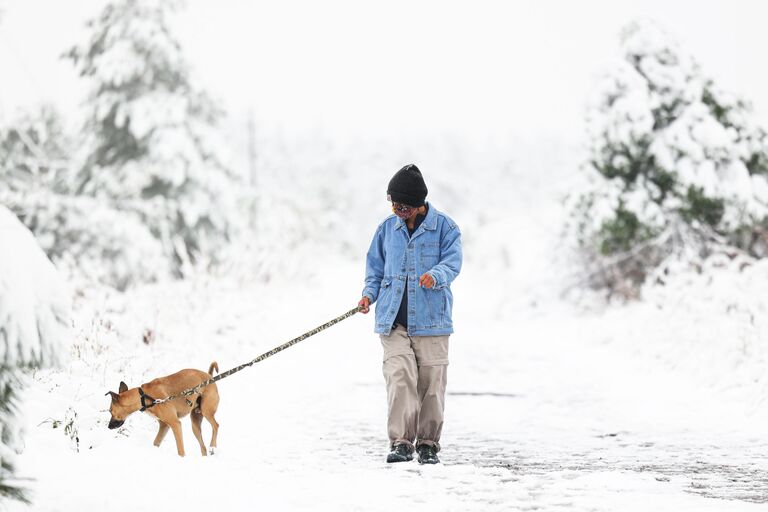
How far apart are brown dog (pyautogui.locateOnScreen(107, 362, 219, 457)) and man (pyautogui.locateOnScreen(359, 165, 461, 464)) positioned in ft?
3.95

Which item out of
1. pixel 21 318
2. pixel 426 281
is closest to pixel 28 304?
pixel 21 318

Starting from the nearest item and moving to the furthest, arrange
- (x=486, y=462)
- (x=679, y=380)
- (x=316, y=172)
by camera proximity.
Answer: (x=486, y=462), (x=679, y=380), (x=316, y=172)

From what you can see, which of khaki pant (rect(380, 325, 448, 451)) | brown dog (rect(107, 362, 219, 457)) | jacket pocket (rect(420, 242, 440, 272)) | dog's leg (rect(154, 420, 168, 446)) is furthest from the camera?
jacket pocket (rect(420, 242, 440, 272))

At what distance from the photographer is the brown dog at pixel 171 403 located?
4.60m

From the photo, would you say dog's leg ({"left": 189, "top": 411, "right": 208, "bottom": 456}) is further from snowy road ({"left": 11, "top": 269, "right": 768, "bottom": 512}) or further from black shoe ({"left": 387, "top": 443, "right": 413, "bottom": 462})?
black shoe ({"left": 387, "top": 443, "right": 413, "bottom": 462})

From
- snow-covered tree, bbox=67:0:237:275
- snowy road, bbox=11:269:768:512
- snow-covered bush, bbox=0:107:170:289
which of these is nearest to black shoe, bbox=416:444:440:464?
snowy road, bbox=11:269:768:512

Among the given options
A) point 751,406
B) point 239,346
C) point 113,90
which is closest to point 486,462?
point 751,406

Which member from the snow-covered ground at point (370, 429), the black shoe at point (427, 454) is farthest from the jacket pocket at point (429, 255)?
the snow-covered ground at point (370, 429)

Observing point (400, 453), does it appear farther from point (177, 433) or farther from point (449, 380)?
point (449, 380)

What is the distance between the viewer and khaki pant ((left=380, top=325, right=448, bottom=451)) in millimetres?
5266

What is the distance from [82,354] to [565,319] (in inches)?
386

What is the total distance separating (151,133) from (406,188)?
13.8 metres

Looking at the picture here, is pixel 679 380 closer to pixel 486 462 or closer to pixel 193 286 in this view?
pixel 486 462

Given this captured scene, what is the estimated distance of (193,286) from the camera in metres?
12.3
